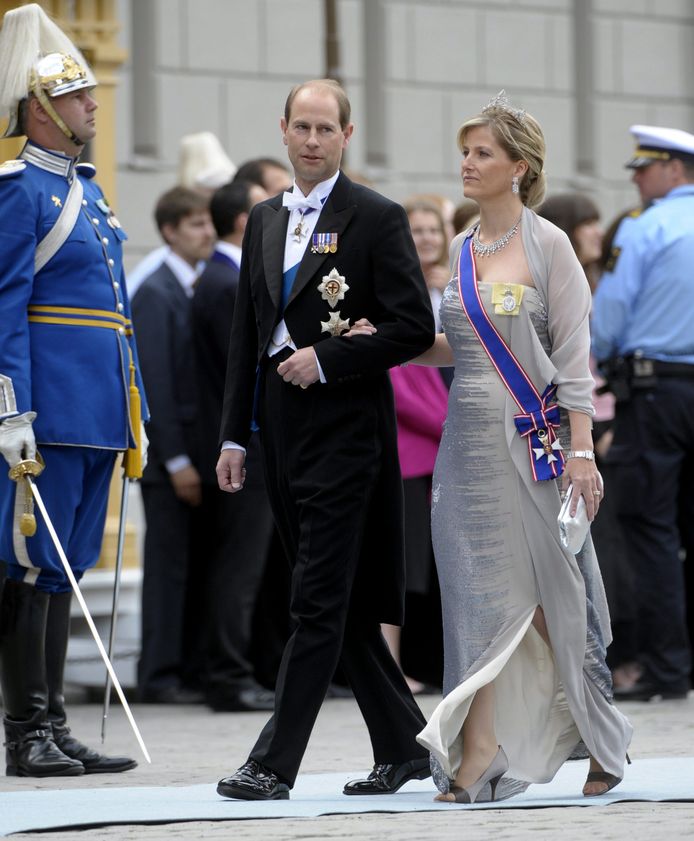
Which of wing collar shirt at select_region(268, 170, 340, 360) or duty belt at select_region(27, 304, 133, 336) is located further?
duty belt at select_region(27, 304, 133, 336)

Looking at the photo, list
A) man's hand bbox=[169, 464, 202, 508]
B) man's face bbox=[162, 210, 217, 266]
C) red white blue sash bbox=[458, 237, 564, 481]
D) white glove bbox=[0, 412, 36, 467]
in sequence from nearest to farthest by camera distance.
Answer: red white blue sash bbox=[458, 237, 564, 481], white glove bbox=[0, 412, 36, 467], man's hand bbox=[169, 464, 202, 508], man's face bbox=[162, 210, 217, 266]

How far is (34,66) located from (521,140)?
1611mm

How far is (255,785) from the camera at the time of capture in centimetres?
552

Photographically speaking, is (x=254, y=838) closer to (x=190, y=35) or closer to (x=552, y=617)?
(x=552, y=617)

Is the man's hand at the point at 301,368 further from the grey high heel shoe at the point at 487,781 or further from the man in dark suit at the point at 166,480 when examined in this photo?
the man in dark suit at the point at 166,480

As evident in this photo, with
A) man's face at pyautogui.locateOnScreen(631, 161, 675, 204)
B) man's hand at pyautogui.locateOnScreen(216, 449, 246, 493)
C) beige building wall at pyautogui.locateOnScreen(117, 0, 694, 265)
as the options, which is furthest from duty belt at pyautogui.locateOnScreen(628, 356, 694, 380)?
beige building wall at pyautogui.locateOnScreen(117, 0, 694, 265)

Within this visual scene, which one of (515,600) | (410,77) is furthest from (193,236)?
(410,77)

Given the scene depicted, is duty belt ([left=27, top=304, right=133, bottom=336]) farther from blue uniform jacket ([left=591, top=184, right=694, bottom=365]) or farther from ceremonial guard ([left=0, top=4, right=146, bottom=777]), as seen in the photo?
blue uniform jacket ([left=591, top=184, right=694, bottom=365])

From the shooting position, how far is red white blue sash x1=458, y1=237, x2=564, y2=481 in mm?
5602

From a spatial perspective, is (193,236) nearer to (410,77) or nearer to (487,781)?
(487,781)

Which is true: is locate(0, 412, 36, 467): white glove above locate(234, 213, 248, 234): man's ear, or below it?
below

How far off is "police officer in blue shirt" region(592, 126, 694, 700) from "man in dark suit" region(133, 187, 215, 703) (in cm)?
164

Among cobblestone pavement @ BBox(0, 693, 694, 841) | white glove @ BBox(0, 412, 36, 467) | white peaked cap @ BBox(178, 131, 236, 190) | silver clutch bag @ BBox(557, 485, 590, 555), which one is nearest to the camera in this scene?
cobblestone pavement @ BBox(0, 693, 694, 841)

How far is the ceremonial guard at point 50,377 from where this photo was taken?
248 inches
